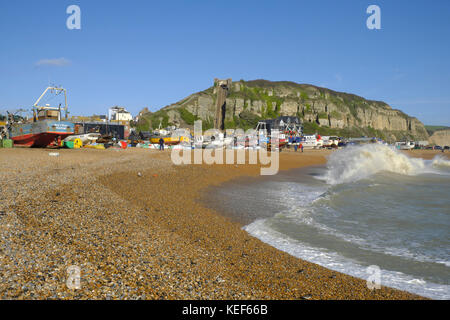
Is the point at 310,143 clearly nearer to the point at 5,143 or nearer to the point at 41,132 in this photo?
the point at 41,132

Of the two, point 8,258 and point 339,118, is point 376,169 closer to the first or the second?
point 8,258

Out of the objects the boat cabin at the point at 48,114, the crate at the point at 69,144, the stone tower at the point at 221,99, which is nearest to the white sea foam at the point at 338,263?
the crate at the point at 69,144

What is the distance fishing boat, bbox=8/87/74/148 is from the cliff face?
70439mm

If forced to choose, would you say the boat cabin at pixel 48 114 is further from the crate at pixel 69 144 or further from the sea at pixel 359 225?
the sea at pixel 359 225

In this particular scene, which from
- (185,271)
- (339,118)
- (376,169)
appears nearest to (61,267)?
(185,271)

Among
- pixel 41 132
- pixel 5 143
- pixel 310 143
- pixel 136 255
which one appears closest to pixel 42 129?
pixel 41 132

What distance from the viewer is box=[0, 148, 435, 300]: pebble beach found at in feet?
13.8

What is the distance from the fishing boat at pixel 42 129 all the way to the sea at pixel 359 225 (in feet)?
69.6

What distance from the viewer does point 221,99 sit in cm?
13200

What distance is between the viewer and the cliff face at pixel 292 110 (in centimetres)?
12131

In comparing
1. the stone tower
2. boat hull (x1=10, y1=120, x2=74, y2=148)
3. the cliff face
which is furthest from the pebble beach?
the stone tower
